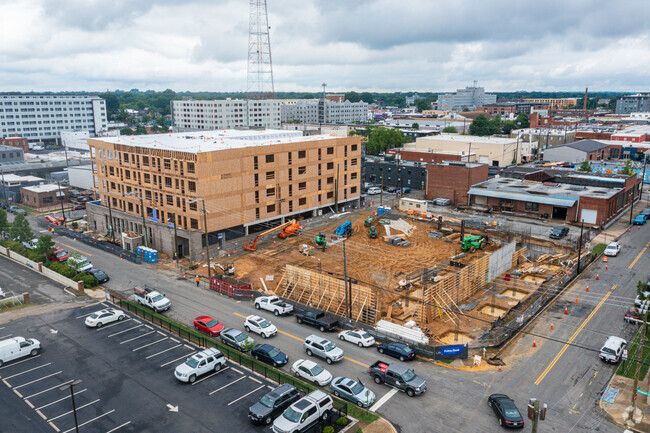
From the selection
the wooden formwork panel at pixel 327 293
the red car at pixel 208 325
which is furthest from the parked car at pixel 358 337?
the red car at pixel 208 325

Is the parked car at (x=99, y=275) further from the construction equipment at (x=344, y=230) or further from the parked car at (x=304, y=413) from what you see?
the parked car at (x=304, y=413)

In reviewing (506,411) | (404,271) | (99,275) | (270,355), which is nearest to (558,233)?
(404,271)

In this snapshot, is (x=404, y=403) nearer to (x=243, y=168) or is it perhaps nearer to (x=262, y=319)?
(x=262, y=319)

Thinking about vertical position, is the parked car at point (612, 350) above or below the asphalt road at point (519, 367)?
above

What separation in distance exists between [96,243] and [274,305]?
3518 centimetres

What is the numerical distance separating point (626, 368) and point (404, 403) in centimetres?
1717

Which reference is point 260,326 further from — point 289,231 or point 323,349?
point 289,231

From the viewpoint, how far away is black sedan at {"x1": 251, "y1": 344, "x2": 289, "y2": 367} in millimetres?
35188

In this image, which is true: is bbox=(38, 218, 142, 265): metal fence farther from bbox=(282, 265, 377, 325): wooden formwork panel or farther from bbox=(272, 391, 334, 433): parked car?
bbox=(272, 391, 334, 433): parked car

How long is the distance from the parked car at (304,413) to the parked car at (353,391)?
1.73 m

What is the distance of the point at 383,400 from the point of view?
31.0 meters

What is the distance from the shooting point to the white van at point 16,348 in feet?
117

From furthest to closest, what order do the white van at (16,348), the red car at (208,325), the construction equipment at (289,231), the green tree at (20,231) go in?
the construction equipment at (289,231) < the green tree at (20,231) < the red car at (208,325) < the white van at (16,348)

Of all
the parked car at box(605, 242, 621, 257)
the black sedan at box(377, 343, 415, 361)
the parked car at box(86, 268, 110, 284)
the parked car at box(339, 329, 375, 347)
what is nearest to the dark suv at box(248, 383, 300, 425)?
the parked car at box(339, 329, 375, 347)
